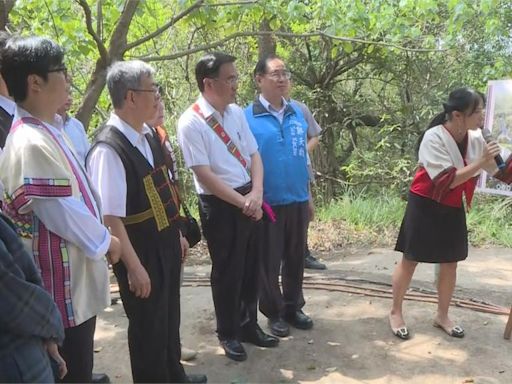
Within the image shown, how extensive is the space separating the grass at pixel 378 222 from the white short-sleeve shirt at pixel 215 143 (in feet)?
12.4

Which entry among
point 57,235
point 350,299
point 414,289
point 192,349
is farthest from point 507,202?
point 57,235

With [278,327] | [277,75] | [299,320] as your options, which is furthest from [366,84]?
[278,327]

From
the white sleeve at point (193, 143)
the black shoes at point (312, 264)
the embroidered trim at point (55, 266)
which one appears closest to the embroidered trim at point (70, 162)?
the embroidered trim at point (55, 266)

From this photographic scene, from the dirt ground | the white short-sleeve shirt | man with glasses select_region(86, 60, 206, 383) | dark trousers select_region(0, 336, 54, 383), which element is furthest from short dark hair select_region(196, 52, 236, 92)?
dark trousers select_region(0, 336, 54, 383)

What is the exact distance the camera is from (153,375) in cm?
276

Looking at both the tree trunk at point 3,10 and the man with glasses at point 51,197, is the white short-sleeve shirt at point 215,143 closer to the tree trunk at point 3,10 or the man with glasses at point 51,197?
the man with glasses at point 51,197

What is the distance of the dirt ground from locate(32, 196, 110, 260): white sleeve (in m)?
1.53

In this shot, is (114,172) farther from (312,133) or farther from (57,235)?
(312,133)

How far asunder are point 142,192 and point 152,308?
1.86 feet

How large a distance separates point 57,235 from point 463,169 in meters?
2.47

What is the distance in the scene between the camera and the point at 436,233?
3658mm

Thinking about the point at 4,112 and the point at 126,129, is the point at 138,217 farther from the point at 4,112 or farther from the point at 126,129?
the point at 4,112

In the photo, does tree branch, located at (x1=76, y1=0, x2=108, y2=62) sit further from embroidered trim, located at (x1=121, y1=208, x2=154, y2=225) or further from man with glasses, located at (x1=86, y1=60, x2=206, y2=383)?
embroidered trim, located at (x1=121, y1=208, x2=154, y2=225)

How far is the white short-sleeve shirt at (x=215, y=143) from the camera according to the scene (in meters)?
3.24
